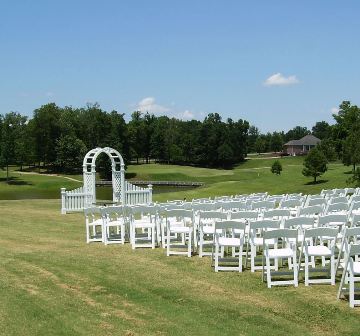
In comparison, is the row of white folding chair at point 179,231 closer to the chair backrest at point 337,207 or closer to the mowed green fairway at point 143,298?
the mowed green fairway at point 143,298

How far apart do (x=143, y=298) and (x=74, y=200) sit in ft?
59.1

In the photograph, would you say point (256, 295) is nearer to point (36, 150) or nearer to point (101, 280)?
point (101, 280)

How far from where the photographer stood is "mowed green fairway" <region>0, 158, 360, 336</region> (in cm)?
666

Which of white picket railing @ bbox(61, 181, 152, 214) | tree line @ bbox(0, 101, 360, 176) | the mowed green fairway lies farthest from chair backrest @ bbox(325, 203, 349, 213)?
tree line @ bbox(0, 101, 360, 176)

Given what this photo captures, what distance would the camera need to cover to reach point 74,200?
25.5 metres

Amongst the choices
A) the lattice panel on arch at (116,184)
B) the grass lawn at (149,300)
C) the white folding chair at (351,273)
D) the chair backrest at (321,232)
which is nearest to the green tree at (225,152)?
the lattice panel on arch at (116,184)

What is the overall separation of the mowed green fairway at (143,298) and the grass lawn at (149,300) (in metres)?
0.01

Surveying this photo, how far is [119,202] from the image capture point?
87.5 feet

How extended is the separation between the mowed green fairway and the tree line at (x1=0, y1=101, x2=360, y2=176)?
64106 mm

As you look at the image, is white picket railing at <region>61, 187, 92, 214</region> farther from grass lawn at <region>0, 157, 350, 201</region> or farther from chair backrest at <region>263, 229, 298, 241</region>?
chair backrest at <region>263, 229, 298, 241</region>

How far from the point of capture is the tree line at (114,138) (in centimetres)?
9400

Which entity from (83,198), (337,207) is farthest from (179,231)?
(83,198)

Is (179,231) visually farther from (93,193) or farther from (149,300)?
(93,193)

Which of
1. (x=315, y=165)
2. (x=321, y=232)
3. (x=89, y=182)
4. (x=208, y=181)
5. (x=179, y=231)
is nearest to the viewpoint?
(x=321, y=232)
